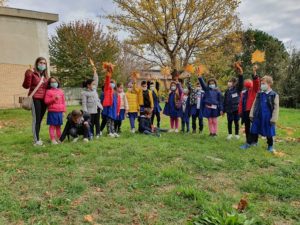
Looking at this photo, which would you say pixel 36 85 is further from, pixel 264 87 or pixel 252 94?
pixel 252 94

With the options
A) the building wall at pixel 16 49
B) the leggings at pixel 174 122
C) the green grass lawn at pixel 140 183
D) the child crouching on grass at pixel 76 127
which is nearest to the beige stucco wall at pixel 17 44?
the building wall at pixel 16 49

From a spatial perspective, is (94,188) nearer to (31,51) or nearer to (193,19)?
(193,19)

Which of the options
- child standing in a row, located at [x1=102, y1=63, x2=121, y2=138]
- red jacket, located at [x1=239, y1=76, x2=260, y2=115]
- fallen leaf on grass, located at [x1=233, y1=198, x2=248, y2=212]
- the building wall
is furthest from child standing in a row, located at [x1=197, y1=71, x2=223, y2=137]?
the building wall

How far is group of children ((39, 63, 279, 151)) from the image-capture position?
7824mm

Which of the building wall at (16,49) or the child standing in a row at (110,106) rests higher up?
the building wall at (16,49)

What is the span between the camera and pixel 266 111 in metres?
7.73

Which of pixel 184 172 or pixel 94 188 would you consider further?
pixel 184 172

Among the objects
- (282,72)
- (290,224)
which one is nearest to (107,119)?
(290,224)

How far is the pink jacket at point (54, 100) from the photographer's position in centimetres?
770

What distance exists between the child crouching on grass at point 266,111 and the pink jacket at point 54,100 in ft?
14.6

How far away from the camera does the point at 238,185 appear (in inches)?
209

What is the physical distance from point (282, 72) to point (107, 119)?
24.1 meters

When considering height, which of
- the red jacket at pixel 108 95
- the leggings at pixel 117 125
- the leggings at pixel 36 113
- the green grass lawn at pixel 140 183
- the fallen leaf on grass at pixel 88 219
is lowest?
the fallen leaf on grass at pixel 88 219

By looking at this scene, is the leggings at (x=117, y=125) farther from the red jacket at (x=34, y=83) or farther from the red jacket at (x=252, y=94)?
the red jacket at (x=252, y=94)
